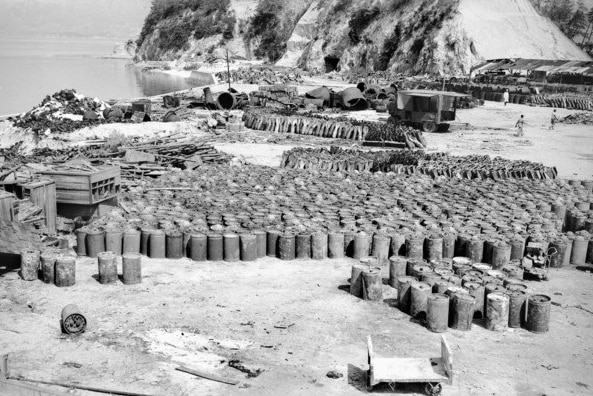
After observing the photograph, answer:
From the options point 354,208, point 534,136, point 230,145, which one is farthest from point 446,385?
point 534,136

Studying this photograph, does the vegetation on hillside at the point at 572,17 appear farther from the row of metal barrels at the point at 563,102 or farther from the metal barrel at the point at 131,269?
the metal barrel at the point at 131,269

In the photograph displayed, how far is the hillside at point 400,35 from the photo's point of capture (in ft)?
188

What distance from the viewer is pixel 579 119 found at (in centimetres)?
3188

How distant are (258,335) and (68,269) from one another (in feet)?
10.1

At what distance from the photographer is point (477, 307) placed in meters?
9.02

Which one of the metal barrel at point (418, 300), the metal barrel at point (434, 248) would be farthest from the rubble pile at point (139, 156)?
the metal barrel at point (418, 300)

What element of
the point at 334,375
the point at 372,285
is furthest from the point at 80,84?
the point at 334,375

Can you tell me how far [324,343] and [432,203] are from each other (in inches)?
251

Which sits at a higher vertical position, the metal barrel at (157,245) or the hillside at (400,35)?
the hillside at (400,35)

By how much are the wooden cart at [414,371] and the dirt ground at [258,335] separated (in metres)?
0.17

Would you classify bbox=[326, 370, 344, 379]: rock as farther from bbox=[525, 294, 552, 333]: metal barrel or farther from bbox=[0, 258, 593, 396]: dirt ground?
bbox=[525, 294, 552, 333]: metal barrel

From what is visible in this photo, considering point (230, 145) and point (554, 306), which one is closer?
point (554, 306)

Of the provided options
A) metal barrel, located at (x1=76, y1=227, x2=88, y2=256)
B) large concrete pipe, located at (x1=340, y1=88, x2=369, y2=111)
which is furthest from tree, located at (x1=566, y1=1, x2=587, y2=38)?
metal barrel, located at (x1=76, y1=227, x2=88, y2=256)

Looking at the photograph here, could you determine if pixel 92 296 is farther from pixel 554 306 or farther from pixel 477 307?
pixel 554 306
